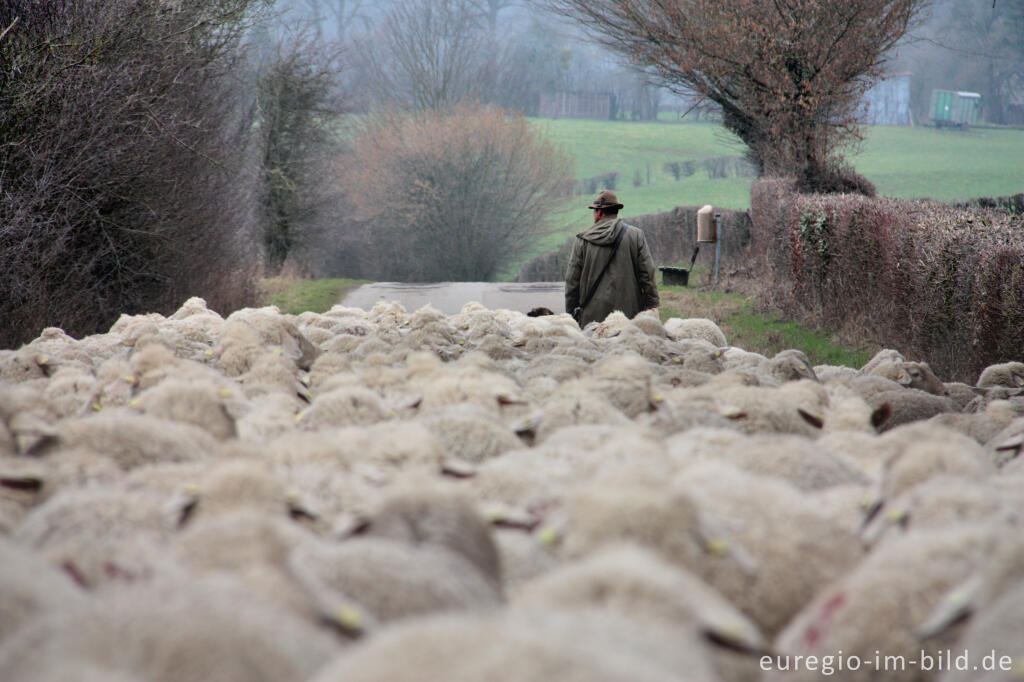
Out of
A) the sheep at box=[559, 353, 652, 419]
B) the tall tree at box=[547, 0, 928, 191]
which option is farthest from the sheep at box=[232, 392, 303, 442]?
the tall tree at box=[547, 0, 928, 191]

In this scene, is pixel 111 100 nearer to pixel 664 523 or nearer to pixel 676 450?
pixel 676 450

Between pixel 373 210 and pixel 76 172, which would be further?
pixel 373 210

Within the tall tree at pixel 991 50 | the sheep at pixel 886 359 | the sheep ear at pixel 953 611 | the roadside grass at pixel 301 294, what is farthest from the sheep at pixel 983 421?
the tall tree at pixel 991 50

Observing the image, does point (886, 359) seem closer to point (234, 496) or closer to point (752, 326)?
point (234, 496)

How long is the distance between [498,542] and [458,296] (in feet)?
56.7

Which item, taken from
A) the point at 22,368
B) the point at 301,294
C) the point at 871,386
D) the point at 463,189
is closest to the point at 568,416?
the point at 871,386

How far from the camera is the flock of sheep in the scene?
1515mm

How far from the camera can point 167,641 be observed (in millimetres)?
1482

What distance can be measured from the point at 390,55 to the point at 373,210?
1585 centimetres

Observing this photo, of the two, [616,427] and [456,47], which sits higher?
[456,47]

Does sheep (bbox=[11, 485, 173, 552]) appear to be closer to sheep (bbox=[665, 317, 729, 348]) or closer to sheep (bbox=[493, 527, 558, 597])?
sheep (bbox=[493, 527, 558, 597])

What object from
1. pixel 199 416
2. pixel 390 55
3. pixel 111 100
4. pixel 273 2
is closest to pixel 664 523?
pixel 199 416

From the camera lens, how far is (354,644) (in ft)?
5.43

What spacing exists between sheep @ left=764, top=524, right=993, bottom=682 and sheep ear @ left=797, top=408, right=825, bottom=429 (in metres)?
1.51
